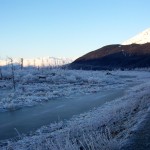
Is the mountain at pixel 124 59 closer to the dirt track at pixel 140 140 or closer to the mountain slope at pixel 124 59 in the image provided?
the mountain slope at pixel 124 59

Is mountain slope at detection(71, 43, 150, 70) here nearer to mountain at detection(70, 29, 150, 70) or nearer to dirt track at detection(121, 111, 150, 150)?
mountain at detection(70, 29, 150, 70)

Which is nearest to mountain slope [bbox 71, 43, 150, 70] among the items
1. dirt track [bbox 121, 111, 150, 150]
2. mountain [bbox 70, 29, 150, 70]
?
mountain [bbox 70, 29, 150, 70]

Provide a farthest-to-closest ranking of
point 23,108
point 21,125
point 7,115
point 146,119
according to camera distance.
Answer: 1. point 23,108
2. point 7,115
3. point 21,125
4. point 146,119

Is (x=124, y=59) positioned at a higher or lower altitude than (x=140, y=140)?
higher

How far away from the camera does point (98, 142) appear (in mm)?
9172

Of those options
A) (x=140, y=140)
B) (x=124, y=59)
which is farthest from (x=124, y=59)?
(x=140, y=140)

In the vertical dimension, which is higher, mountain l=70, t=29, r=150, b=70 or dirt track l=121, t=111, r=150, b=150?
mountain l=70, t=29, r=150, b=70

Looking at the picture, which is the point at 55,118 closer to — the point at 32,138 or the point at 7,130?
the point at 7,130

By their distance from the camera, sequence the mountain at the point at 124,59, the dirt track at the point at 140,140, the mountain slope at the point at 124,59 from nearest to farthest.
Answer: the dirt track at the point at 140,140, the mountain at the point at 124,59, the mountain slope at the point at 124,59

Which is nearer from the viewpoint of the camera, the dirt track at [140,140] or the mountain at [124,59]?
the dirt track at [140,140]

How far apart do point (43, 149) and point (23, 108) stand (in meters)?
20.1

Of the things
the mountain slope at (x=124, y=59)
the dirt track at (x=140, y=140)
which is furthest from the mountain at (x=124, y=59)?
the dirt track at (x=140, y=140)

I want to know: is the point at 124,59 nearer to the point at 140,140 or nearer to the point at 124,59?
the point at 124,59

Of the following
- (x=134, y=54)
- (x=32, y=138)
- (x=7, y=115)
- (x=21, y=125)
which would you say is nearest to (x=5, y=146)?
(x=32, y=138)
